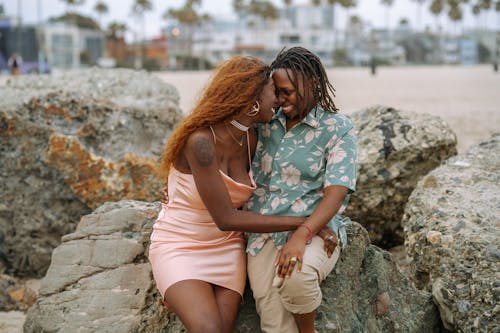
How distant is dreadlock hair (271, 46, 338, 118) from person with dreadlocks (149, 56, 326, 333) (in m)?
0.11

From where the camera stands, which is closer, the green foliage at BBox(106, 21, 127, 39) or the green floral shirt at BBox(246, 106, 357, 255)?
the green floral shirt at BBox(246, 106, 357, 255)

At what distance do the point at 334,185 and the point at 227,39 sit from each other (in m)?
102

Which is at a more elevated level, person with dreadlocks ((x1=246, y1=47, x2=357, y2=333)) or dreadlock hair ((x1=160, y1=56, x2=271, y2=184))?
dreadlock hair ((x1=160, y1=56, x2=271, y2=184))

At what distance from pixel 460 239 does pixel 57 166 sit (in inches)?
131

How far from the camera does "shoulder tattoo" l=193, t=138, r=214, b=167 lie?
2.99m

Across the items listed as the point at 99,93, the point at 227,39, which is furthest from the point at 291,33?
the point at 99,93

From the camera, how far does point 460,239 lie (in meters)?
3.52

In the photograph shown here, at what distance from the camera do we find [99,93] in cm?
662

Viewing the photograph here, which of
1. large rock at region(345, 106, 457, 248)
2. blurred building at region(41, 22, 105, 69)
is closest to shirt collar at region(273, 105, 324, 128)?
large rock at region(345, 106, 457, 248)

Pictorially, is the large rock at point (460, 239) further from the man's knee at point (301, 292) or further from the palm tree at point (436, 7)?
the palm tree at point (436, 7)

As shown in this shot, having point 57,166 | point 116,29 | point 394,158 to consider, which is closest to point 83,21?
point 116,29

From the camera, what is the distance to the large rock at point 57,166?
541cm

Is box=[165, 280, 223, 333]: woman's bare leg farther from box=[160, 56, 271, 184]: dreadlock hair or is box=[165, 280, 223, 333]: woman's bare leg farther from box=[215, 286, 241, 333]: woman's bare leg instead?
box=[160, 56, 271, 184]: dreadlock hair

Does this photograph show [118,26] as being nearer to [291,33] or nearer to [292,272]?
[291,33]
